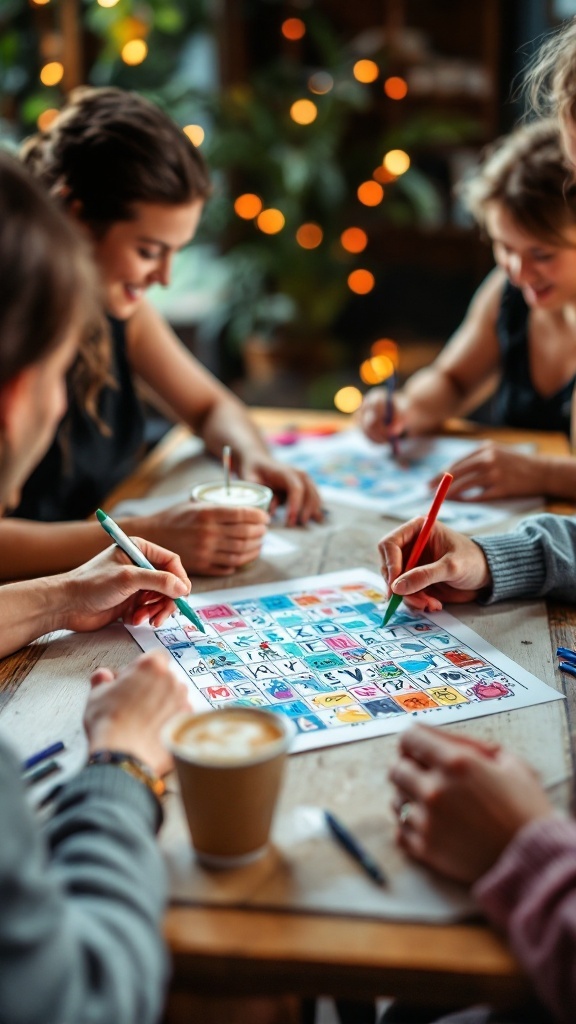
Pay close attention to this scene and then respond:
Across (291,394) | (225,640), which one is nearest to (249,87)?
(291,394)

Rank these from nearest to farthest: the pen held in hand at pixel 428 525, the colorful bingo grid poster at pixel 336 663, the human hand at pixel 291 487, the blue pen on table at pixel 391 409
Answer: the colorful bingo grid poster at pixel 336 663
the pen held in hand at pixel 428 525
the human hand at pixel 291 487
the blue pen on table at pixel 391 409

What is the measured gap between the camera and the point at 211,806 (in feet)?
2.38

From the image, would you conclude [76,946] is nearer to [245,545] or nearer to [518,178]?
[245,545]

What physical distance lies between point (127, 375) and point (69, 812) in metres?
1.28

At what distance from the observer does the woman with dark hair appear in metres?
1.31

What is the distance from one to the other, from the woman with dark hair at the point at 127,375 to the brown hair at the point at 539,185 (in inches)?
22.1

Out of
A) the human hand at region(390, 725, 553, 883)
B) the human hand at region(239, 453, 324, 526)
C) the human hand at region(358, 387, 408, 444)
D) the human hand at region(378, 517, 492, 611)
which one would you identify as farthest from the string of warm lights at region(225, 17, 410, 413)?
the human hand at region(390, 725, 553, 883)

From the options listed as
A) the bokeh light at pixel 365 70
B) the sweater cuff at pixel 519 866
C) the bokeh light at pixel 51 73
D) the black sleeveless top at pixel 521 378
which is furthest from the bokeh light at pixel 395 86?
the sweater cuff at pixel 519 866

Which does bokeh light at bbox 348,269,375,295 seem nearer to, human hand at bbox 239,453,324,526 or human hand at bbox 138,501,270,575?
human hand at bbox 239,453,324,526

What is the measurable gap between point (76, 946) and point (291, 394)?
3.16 metres

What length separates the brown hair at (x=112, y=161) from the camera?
4.98 ft

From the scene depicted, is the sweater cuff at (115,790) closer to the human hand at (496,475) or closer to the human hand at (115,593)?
the human hand at (115,593)

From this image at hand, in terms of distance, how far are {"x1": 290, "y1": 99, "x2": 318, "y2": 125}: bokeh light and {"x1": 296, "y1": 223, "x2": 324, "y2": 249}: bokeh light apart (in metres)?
0.37

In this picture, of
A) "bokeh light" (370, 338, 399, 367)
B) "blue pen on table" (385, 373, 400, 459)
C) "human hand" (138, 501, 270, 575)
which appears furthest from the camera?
"bokeh light" (370, 338, 399, 367)
